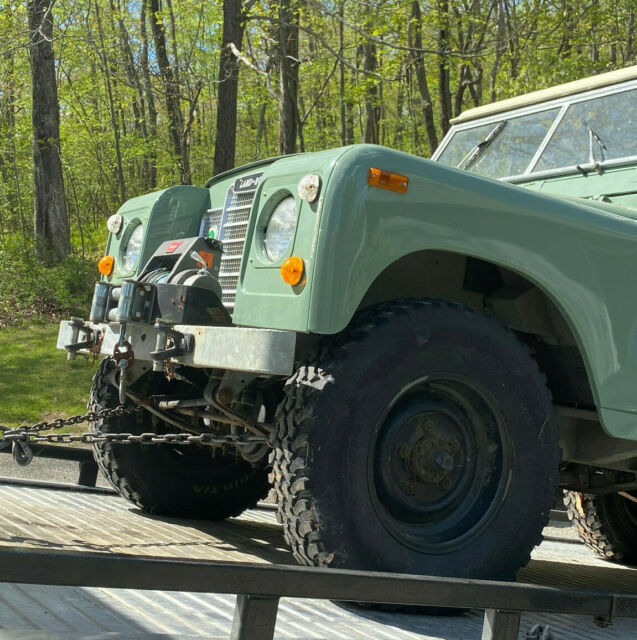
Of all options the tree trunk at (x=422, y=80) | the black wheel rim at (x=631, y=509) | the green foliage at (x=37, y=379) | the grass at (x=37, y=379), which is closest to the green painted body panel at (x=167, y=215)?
the black wheel rim at (x=631, y=509)

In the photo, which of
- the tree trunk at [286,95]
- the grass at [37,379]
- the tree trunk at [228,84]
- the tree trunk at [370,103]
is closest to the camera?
the grass at [37,379]

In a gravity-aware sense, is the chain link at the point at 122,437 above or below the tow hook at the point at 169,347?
below

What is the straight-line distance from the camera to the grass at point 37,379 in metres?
10.9

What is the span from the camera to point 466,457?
11.3 ft

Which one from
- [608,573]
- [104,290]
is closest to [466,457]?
[104,290]

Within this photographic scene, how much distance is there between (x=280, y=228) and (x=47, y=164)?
596 inches

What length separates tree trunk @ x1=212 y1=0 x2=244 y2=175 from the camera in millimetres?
15445

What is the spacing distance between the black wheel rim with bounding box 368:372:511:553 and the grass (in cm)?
685

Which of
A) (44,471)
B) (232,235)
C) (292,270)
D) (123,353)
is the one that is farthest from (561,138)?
(44,471)

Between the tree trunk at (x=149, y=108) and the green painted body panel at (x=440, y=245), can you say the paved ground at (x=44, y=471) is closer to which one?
the green painted body panel at (x=440, y=245)

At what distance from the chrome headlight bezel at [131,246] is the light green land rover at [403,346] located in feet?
2.22

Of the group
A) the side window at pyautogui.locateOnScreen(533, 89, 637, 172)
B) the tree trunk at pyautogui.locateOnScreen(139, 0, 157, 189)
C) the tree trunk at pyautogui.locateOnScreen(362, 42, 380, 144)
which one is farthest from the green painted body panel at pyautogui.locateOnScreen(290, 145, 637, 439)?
the tree trunk at pyautogui.locateOnScreen(139, 0, 157, 189)

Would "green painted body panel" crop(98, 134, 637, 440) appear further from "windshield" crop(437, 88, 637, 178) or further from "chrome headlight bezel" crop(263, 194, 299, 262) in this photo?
"windshield" crop(437, 88, 637, 178)

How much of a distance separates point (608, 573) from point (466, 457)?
2.17 meters
